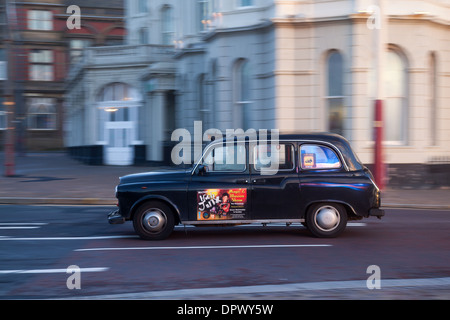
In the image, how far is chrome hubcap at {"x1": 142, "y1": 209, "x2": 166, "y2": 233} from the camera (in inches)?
381

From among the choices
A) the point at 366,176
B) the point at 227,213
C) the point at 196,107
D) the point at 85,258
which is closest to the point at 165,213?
the point at 227,213

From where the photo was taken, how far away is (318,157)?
9883 millimetres

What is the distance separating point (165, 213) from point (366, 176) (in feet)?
10.4

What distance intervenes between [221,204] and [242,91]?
1308 centimetres

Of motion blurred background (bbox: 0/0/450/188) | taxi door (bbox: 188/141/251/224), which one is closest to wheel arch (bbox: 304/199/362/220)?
taxi door (bbox: 188/141/251/224)

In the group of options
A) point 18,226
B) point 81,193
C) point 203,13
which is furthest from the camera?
point 203,13

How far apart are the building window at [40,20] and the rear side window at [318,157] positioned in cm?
5217

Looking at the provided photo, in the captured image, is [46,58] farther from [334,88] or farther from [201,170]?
[201,170]

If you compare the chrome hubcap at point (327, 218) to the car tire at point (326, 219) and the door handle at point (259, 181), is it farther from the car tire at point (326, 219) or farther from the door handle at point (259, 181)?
the door handle at point (259, 181)

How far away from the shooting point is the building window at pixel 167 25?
33575 mm

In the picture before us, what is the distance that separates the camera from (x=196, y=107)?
27.0 metres

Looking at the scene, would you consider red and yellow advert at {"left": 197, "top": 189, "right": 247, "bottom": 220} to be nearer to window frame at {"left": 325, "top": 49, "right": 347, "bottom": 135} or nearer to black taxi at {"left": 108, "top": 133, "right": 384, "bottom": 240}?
black taxi at {"left": 108, "top": 133, "right": 384, "bottom": 240}

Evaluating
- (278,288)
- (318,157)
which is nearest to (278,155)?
(318,157)
